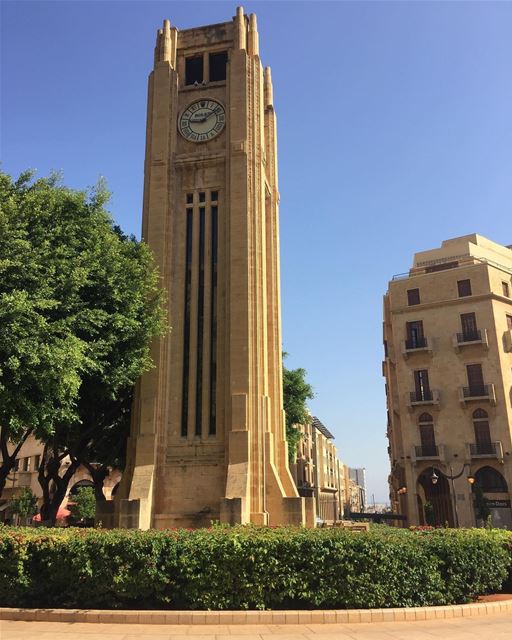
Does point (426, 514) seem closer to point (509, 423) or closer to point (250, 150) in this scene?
point (509, 423)

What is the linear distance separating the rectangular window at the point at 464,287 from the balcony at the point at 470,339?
3.42m

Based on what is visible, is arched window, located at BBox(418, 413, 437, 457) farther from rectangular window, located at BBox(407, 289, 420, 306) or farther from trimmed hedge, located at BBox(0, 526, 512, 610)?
trimmed hedge, located at BBox(0, 526, 512, 610)

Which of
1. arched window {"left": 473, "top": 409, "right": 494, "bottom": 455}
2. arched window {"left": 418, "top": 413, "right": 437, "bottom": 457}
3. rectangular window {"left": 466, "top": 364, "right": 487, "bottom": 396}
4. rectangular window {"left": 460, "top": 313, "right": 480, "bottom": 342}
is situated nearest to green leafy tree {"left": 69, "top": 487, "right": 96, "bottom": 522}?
arched window {"left": 418, "top": 413, "right": 437, "bottom": 457}

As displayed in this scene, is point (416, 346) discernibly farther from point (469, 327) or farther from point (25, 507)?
point (25, 507)

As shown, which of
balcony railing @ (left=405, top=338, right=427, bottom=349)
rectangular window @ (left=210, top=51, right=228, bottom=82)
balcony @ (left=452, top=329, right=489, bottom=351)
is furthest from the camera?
balcony railing @ (left=405, top=338, right=427, bottom=349)

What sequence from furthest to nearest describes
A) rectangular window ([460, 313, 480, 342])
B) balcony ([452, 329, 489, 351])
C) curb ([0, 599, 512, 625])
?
1. rectangular window ([460, 313, 480, 342])
2. balcony ([452, 329, 489, 351])
3. curb ([0, 599, 512, 625])

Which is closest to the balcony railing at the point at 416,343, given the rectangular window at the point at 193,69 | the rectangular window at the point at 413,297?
the rectangular window at the point at 413,297

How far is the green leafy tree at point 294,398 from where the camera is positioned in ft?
136

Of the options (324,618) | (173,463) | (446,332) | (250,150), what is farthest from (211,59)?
(324,618)

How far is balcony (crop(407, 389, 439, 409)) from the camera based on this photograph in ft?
142

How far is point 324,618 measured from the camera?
11273mm

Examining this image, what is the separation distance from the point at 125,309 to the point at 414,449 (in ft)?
94.2

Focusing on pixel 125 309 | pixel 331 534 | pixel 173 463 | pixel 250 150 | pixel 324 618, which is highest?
pixel 250 150

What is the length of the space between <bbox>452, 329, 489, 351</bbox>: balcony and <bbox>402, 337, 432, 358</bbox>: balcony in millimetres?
2061
